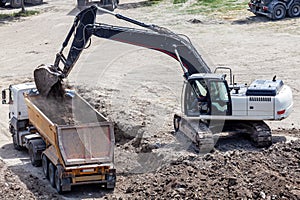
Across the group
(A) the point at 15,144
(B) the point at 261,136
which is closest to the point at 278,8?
(B) the point at 261,136

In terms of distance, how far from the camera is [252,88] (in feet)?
70.9

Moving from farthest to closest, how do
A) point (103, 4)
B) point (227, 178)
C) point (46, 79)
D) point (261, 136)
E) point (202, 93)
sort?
point (103, 4) < point (46, 79) < point (202, 93) < point (261, 136) < point (227, 178)

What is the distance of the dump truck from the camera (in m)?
19.6

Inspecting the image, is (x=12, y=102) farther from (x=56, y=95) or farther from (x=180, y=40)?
(x=180, y=40)

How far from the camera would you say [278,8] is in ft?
145

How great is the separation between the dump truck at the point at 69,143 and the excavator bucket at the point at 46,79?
36 centimetres

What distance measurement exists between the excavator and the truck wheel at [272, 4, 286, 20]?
72.9 ft

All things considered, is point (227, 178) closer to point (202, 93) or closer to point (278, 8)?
point (202, 93)

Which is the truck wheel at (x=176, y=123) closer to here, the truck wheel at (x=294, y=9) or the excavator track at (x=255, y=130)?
the excavator track at (x=255, y=130)

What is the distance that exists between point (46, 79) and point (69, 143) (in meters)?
4.29

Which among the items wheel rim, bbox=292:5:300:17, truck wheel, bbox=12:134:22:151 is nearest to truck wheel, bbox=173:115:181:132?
truck wheel, bbox=12:134:22:151

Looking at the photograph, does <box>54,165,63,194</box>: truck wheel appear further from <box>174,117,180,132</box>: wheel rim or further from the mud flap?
<box>174,117,180,132</box>: wheel rim

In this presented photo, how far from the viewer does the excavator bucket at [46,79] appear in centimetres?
2317

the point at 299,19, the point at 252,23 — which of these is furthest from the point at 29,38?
the point at 299,19
